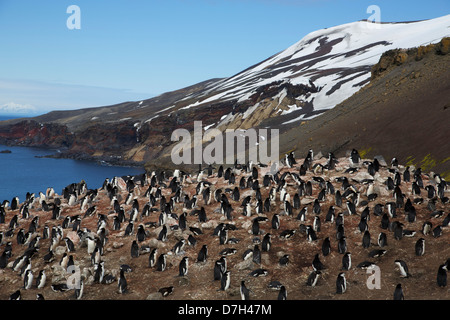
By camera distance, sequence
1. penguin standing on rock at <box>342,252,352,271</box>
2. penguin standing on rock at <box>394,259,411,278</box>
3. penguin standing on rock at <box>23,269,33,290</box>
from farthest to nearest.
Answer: penguin standing on rock at <box>23,269,33,290</box>, penguin standing on rock at <box>342,252,352,271</box>, penguin standing on rock at <box>394,259,411,278</box>

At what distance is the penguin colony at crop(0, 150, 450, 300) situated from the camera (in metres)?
14.9

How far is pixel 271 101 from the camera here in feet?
355

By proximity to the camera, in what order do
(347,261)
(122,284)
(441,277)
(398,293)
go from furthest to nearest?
(347,261), (122,284), (441,277), (398,293)

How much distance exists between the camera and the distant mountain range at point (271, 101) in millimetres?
103613

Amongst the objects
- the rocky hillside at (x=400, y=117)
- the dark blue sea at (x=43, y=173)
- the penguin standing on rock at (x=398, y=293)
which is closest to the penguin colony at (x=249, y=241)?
the penguin standing on rock at (x=398, y=293)

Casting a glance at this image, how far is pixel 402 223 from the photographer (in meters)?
17.3

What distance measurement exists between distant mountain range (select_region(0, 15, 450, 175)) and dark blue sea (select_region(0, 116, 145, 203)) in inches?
379

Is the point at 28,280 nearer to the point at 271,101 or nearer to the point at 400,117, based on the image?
the point at 400,117

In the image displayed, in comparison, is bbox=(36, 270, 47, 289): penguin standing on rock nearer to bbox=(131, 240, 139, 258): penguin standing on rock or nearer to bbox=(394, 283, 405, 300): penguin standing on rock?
bbox=(131, 240, 139, 258): penguin standing on rock

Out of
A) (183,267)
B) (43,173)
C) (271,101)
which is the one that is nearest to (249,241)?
(183,267)

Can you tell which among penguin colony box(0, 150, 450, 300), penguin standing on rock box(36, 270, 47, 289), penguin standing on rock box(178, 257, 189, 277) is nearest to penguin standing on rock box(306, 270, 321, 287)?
penguin colony box(0, 150, 450, 300)

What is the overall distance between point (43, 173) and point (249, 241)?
335 ft

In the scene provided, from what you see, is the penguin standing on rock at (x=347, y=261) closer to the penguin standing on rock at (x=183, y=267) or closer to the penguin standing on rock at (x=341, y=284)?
the penguin standing on rock at (x=341, y=284)
